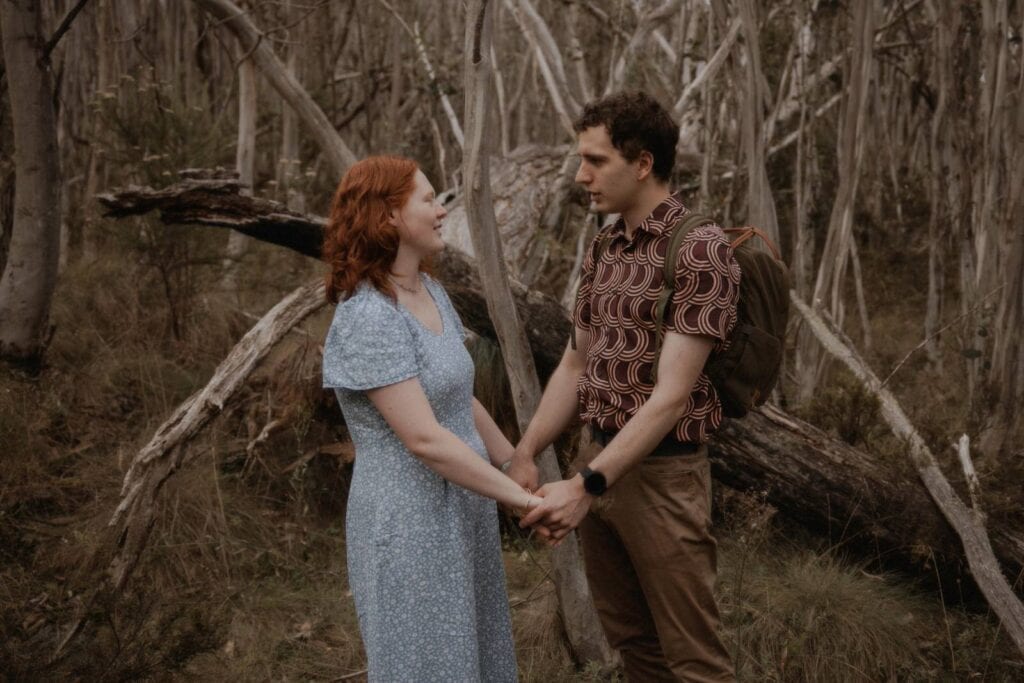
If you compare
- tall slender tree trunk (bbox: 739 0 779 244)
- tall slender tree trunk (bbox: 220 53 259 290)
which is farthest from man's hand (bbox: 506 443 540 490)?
tall slender tree trunk (bbox: 220 53 259 290)

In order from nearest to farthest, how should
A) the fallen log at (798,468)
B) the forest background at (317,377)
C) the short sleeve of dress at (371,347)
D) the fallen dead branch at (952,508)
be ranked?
the short sleeve of dress at (371,347)
the fallen dead branch at (952,508)
the forest background at (317,377)
the fallen log at (798,468)

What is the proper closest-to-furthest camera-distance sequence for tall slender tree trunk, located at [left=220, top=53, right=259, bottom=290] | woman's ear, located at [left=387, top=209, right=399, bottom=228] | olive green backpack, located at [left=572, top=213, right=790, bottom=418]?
woman's ear, located at [left=387, top=209, right=399, bottom=228] → olive green backpack, located at [left=572, top=213, right=790, bottom=418] → tall slender tree trunk, located at [left=220, top=53, right=259, bottom=290]

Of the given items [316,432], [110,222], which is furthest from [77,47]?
[316,432]

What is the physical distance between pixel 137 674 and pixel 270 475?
214 cm

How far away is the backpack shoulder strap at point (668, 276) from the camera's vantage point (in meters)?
2.29

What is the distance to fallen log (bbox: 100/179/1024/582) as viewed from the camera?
3.88 meters

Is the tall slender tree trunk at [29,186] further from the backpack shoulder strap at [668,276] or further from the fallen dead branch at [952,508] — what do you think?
the fallen dead branch at [952,508]

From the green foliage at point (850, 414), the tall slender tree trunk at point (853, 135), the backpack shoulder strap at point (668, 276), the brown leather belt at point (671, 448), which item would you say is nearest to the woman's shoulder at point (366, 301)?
the backpack shoulder strap at point (668, 276)

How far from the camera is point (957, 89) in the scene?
5332 mm

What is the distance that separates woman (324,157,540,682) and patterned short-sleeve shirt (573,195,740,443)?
370mm

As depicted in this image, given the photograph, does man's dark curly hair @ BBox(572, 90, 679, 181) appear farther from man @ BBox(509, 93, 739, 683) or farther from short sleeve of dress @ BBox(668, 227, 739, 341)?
short sleeve of dress @ BBox(668, 227, 739, 341)

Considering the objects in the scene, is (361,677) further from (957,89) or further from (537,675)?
(957,89)

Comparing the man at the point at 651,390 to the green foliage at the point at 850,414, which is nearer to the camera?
the man at the point at 651,390

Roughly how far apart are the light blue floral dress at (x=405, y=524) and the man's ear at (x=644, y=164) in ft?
2.19
